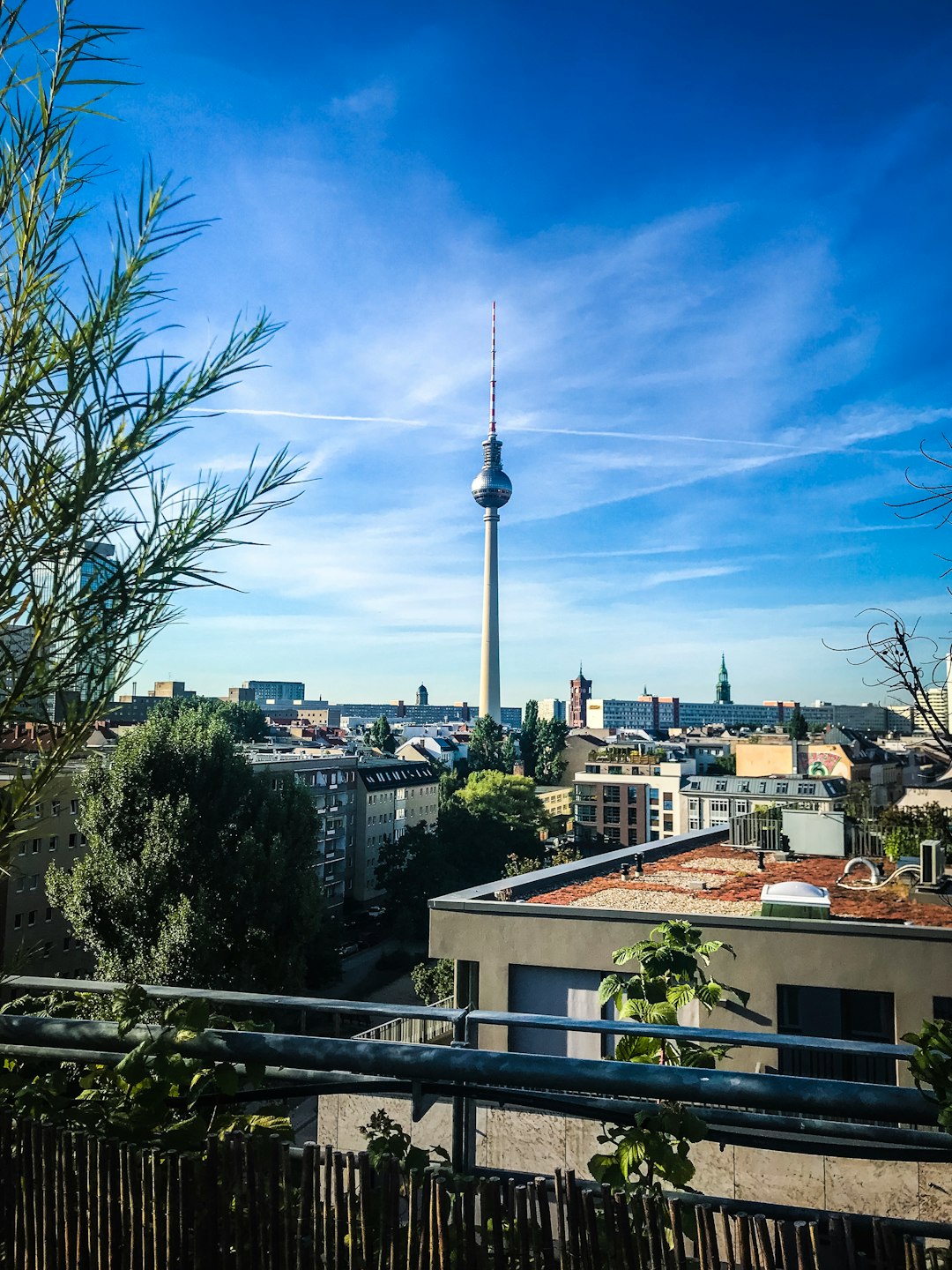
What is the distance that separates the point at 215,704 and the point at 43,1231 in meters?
44.2

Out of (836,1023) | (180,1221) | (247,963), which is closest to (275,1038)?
(180,1221)

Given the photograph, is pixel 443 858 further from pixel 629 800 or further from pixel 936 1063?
pixel 936 1063

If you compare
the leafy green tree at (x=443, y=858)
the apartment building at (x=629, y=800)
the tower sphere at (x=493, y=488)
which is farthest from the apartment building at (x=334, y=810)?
the tower sphere at (x=493, y=488)

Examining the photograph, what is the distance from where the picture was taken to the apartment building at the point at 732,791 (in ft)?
162

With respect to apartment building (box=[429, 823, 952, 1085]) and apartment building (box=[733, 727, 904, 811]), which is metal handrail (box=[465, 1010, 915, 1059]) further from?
apartment building (box=[733, 727, 904, 811])

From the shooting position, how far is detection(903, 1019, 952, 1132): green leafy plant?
1.56 meters

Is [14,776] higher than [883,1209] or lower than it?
higher

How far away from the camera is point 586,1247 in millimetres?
1688

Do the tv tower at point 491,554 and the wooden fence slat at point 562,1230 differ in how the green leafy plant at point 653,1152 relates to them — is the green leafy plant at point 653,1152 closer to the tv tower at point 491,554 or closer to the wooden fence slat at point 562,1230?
the wooden fence slat at point 562,1230

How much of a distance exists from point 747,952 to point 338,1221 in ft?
29.3

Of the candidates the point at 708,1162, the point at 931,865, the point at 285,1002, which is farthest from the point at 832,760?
the point at 285,1002

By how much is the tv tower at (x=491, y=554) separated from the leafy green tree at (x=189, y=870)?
117 meters

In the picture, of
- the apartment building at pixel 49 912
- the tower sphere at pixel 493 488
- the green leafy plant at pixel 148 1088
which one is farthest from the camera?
the tower sphere at pixel 493 488

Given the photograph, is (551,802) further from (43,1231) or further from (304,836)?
(43,1231)
